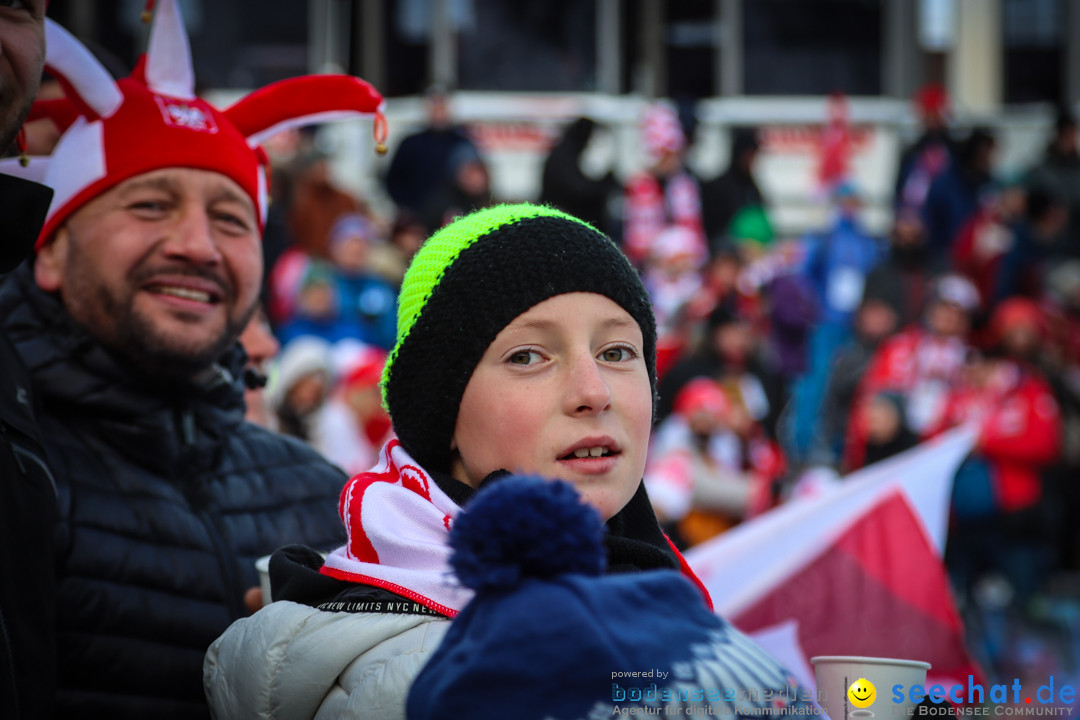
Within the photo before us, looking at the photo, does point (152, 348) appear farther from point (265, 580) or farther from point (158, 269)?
point (265, 580)

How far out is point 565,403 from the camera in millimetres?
1900

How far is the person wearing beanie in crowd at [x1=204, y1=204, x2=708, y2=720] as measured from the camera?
1800 millimetres

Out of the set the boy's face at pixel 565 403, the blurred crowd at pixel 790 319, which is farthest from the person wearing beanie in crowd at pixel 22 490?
the blurred crowd at pixel 790 319

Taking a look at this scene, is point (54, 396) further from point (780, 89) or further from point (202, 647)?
point (780, 89)

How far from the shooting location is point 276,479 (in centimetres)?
293

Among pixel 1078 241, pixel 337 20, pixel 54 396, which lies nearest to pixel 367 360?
pixel 54 396

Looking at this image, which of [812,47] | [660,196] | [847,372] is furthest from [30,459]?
[812,47]

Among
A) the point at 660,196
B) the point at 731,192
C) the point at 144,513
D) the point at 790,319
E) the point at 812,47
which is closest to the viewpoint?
the point at 144,513

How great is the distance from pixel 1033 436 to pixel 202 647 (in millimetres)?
6468

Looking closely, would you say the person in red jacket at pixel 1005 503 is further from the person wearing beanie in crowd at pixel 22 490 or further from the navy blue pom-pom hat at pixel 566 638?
the navy blue pom-pom hat at pixel 566 638

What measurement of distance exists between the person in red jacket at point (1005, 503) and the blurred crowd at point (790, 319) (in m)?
0.01

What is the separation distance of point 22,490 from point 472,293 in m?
0.87

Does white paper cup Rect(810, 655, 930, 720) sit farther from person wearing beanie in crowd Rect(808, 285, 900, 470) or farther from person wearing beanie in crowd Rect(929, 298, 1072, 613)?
person wearing beanie in crowd Rect(808, 285, 900, 470)

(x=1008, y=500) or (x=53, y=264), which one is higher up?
(x=53, y=264)
